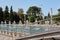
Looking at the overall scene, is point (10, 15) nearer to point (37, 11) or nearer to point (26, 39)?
point (37, 11)

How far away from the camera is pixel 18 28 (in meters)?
21.4

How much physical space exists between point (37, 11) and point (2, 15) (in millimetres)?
23331

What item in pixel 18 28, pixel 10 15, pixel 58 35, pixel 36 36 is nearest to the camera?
pixel 58 35

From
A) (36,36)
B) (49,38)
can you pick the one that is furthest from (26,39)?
(49,38)

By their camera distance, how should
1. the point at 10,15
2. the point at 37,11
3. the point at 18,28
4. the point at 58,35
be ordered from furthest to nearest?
1. the point at 37,11
2. the point at 10,15
3. the point at 18,28
4. the point at 58,35

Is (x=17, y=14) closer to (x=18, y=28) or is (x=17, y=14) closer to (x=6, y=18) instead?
(x=6, y=18)

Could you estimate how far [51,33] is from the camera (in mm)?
3375

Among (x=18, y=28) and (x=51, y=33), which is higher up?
(x=51, y=33)

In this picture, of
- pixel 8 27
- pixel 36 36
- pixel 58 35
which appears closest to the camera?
pixel 58 35

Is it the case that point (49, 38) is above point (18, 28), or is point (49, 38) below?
above

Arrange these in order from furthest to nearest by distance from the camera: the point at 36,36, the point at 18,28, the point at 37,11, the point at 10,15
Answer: the point at 37,11 → the point at 10,15 → the point at 18,28 → the point at 36,36

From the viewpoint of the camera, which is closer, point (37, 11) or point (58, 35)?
point (58, 35)

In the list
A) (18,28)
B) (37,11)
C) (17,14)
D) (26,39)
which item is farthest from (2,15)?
(26,39)

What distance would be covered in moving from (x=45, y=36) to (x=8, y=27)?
22.9 m
